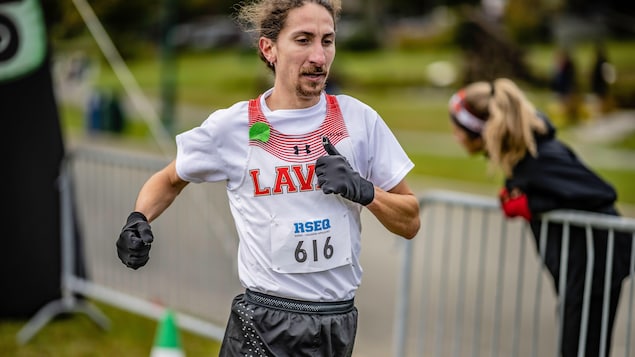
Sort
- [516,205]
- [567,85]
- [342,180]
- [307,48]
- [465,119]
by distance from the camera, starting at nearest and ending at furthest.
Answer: [342,180]
[307,48]
[516,205]
[465,119]
[567,85]

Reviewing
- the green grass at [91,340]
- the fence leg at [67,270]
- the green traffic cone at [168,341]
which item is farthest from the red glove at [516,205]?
the fence leg at [67,270]

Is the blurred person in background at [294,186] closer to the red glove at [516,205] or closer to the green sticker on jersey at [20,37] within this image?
the red glove at [516,205]

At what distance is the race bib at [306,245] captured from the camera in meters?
3.33

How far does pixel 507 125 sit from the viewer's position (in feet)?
16.0

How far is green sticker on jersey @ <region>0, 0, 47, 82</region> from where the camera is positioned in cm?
698

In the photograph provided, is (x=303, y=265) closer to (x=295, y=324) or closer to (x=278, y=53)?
(x=295, y=324)

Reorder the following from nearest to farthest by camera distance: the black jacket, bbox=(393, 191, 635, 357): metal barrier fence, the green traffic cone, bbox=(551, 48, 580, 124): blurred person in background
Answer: the black jacket, the green traffic cone, bbox=(393, 191, 635, 357): metal barrier fence, bbox=(551, 48, 580, 124): blurred person in background

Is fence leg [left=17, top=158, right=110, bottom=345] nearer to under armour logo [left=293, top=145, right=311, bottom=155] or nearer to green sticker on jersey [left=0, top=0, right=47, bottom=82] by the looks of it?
green sticker on jersey [left=0, top=0, right=47, bottom=82]

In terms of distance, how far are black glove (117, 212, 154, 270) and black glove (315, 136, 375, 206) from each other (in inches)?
23.4

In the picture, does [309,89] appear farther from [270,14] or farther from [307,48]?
[270,14]

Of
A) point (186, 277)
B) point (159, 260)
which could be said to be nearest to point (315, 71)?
point (186, 277)

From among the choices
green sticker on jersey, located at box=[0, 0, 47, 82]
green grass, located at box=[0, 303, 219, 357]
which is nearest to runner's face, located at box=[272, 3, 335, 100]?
green grass, located at box=[0, 303, 219, 357]

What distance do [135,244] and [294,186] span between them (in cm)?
54

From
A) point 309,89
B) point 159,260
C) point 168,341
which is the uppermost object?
point 309,89
